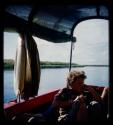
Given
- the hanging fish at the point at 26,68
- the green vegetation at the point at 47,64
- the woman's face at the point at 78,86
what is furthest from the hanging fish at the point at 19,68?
the woman's face at the point at 78,86

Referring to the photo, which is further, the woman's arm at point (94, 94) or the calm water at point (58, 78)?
the woman's arm at point (94, 94)

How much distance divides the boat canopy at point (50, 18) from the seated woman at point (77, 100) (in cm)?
38

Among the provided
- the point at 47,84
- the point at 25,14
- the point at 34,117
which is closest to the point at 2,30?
the point at 25,14

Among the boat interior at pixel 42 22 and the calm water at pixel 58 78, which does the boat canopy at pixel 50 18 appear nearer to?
the boat interior at pixel 42 22

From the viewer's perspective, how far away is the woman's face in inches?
123

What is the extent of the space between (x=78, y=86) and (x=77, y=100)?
0.13 metres

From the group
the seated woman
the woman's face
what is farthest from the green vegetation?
the woman's face

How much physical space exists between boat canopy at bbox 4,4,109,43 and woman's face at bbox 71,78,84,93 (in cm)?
39

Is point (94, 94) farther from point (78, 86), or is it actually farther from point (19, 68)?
point (19, 68)

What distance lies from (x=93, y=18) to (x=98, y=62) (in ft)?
1.58

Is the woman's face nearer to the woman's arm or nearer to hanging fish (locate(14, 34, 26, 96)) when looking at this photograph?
the woman's arm

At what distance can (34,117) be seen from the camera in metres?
2.88

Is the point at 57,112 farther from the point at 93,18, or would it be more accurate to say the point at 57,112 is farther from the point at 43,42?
the point at 93,18

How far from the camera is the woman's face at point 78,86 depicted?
10.2 ft
